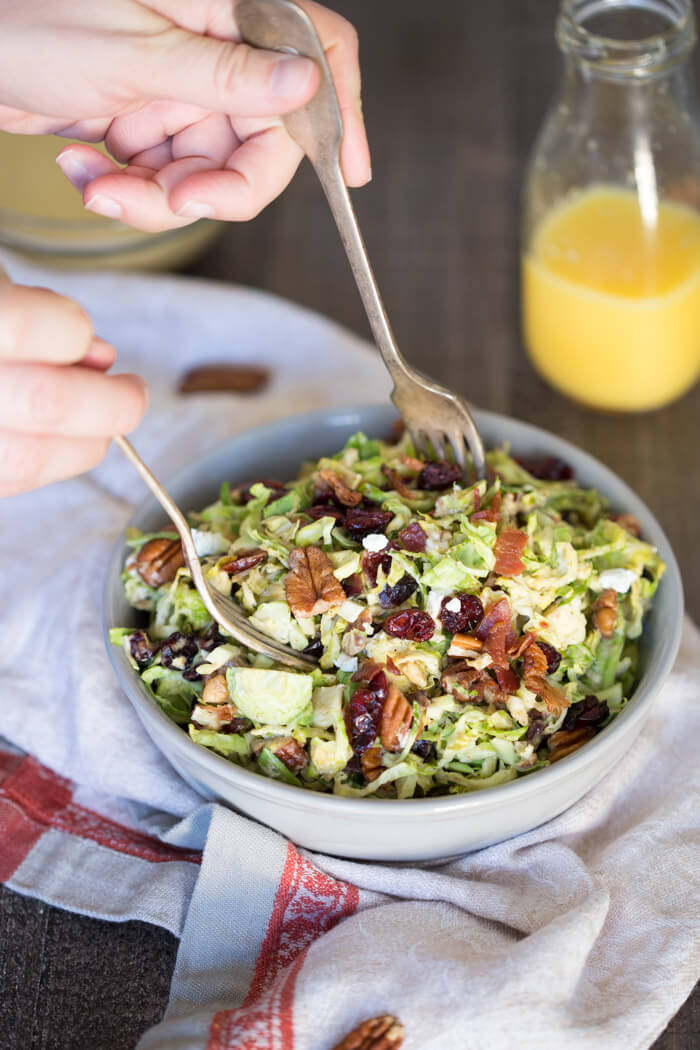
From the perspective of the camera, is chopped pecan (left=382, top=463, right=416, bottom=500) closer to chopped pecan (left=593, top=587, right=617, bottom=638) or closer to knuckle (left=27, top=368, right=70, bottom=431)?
chopped pecan (left=593, top=587, right=617, bottom=638)

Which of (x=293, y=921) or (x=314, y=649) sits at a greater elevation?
(x=314, y=649)

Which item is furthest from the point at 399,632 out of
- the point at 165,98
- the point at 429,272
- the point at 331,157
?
the point at 429,272

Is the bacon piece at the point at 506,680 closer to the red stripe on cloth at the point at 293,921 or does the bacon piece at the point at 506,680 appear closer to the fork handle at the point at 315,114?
the red stripe on cloth at the point at 293,921

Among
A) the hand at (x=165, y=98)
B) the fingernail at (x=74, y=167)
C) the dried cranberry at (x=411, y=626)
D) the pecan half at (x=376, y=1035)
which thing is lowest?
the pecan half at (x=376, y=1035)

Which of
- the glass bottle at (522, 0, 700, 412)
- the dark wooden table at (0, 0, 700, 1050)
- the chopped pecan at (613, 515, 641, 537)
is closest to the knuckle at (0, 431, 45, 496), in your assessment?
the dark wooden table at (0, 0, 700, 1050)

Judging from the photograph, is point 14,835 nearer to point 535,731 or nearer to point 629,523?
point 535,731

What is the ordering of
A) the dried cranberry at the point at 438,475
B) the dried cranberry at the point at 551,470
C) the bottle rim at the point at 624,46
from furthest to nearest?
the bottle rim at the point at 624,46 → the dried cranberry at the point at 551,470 → the dried cranberry at the point at 438,475

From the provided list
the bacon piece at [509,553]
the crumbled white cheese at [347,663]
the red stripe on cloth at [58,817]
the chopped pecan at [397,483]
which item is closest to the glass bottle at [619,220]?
the chopped pecan at [397,483]
